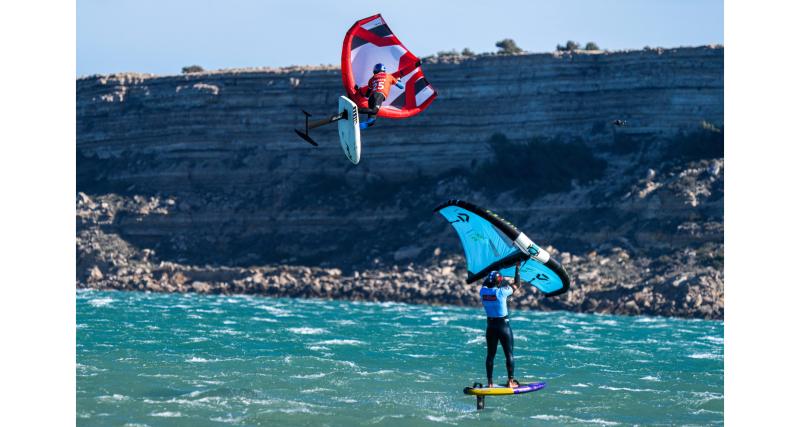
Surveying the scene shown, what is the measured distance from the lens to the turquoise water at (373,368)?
2280cm

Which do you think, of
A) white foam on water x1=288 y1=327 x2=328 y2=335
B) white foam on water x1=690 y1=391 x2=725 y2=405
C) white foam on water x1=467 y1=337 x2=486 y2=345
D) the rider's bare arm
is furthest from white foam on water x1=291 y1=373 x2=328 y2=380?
white foam on water x1=288 y1=327 x2=328 y2=335

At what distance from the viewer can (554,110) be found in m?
66.9

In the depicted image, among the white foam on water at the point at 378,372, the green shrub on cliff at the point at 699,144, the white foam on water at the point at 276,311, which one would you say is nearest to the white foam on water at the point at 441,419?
the white foam on water at the point at 378,372

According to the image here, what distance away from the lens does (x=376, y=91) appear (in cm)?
2228

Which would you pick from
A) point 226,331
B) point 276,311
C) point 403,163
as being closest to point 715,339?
point 226,331

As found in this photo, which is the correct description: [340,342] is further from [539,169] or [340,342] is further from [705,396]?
[539,169]

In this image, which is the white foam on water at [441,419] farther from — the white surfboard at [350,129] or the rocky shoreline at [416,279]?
the rocky shoreline at [416,279]

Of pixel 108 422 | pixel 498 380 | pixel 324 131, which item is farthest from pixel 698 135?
pixel 108 422

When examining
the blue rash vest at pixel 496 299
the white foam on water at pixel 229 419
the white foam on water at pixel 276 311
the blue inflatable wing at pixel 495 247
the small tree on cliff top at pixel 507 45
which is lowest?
the white foam on water at pixel 229 419

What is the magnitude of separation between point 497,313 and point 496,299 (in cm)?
29

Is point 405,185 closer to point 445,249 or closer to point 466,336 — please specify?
point 445,249

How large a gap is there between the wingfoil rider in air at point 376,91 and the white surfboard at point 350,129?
0.29m

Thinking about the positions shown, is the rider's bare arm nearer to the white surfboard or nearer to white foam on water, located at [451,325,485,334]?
the white surfboard

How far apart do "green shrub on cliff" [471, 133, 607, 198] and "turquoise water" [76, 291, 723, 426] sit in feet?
53.7
